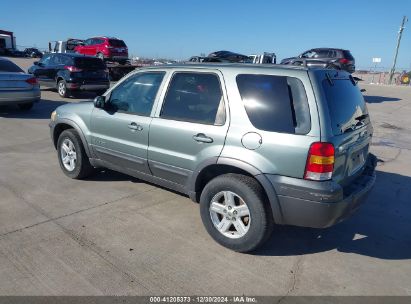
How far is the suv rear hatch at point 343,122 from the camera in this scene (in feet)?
9.88

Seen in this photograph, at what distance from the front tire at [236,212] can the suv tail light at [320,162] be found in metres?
0.52

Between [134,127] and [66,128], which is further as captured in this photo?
[66,128]

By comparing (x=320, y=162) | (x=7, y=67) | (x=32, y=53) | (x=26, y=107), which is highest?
(x=32, y=53)

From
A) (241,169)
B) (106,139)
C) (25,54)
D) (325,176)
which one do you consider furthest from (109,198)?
(25,54)

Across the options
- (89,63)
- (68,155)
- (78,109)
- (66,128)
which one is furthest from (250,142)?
(89,63)

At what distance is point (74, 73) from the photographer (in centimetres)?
1320

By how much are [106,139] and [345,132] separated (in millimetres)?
2901

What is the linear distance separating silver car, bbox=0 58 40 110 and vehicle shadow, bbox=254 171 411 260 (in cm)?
858

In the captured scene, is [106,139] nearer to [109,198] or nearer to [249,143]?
[109,198]

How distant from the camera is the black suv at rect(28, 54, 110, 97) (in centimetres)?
1326

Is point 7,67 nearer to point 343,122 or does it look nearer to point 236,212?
point 236,212

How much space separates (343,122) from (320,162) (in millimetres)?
557

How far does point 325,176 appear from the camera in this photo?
297 cm

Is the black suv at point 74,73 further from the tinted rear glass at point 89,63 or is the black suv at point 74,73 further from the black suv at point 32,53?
the black suv at point 32,53
